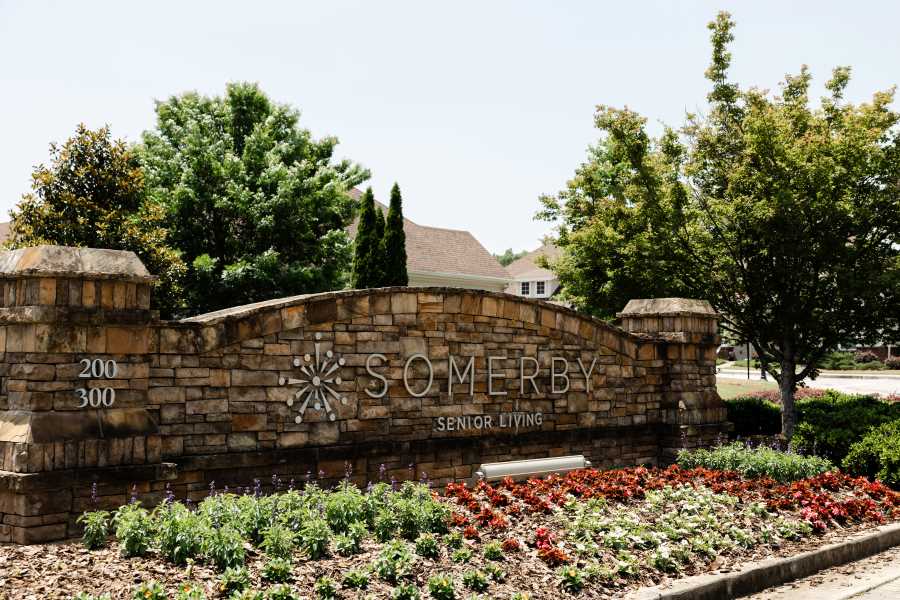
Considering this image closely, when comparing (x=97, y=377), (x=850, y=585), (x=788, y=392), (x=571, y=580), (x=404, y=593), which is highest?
(x=97, y=377)

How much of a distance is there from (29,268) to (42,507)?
199cm

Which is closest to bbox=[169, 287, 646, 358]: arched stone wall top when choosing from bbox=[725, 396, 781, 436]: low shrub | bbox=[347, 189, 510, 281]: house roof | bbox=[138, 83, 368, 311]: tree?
bbox=[725, 396, 781, 436]: low shrub

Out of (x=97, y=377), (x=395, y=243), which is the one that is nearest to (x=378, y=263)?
(x=395, y=243)

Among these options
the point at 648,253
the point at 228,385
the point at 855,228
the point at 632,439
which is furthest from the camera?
the point at 648,253

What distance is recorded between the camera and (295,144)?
69.6 feet

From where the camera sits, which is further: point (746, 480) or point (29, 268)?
point (746, 480)

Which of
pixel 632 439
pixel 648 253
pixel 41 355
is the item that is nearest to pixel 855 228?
pixel 648 253

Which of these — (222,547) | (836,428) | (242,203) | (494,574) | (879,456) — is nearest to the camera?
(222,547)

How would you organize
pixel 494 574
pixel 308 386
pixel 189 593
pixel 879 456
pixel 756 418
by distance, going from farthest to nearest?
1. pixel 756 418
2. pixel 879 456
3. pixel 308 386
4. pixel 494 574
5. pixel 189 593

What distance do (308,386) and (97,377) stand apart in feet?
7.50

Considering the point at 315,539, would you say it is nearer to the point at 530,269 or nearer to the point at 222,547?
the point at 222,547

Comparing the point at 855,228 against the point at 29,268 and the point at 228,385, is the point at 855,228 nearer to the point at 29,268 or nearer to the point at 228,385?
the point at 228,385

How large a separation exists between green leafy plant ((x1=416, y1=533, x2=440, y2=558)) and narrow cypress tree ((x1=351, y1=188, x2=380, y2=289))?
13.0 m

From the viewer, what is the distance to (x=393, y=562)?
5797 mm
